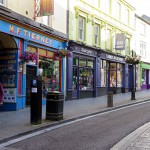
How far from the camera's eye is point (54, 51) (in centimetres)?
1973

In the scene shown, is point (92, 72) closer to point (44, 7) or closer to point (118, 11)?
point (118, 11)

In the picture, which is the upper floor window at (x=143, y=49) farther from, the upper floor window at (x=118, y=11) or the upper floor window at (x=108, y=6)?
the upper floor window at (x=108, y=6)

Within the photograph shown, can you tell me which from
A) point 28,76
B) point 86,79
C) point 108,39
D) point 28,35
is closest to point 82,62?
point 86,79

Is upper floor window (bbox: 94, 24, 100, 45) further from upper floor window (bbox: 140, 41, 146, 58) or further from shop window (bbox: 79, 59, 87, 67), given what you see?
upper floor window (bbox: 140, 41, 146, 58)

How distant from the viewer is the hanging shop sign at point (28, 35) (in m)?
14.6

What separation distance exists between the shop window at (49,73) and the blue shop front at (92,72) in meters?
1.20

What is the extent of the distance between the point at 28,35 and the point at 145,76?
26.0 meters

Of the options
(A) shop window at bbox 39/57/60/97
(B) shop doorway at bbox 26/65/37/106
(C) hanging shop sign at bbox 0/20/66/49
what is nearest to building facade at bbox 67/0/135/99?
(A) shop window at bbox 39/57/60/97

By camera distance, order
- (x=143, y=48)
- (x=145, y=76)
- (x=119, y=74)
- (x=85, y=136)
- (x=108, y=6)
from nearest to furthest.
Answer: (x=85, y=136), (x=108, y=6), (x=119, y=74), (x=143, y=48), (x=145, y=76)

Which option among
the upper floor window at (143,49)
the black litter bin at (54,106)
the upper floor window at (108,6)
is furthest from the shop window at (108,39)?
the black litter bin at (54,106)

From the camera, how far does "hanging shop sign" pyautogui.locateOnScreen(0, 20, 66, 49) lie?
14.6 meters

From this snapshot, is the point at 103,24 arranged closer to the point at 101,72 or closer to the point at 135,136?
the point at 101,72

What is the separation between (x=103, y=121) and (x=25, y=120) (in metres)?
3.02

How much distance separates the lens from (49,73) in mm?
19656
